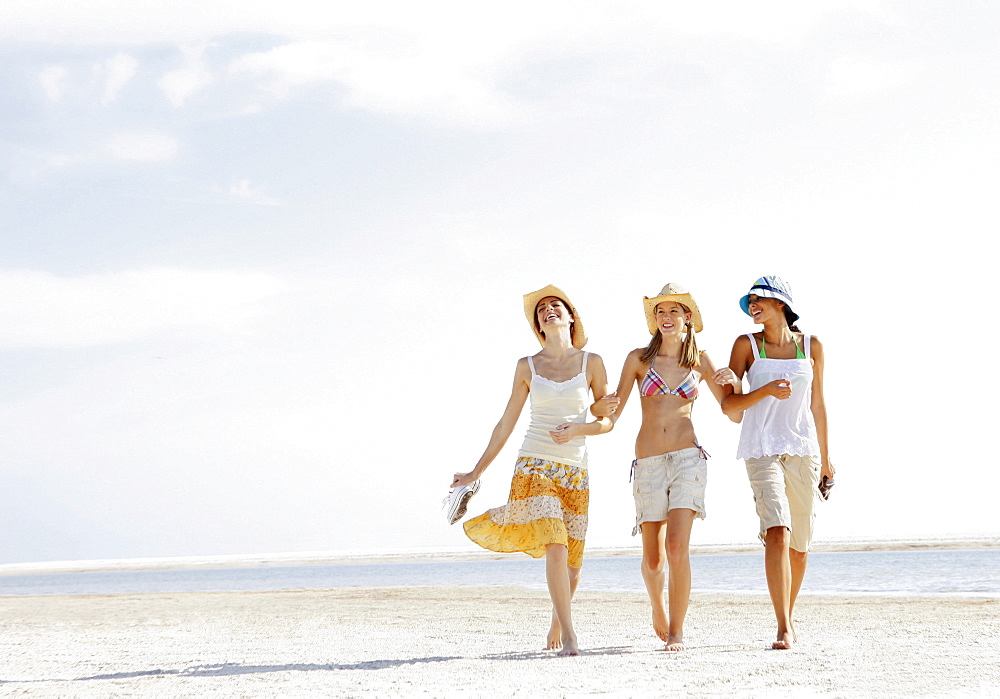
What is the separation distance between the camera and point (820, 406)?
20.4 ft

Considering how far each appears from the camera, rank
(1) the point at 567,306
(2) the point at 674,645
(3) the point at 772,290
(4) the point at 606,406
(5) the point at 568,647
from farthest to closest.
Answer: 1. (1) the point at 567,306
2. (3) the point at 772,290
3. (4) the point at 606,406
4. (2) the point at 674,645
5. (5) the point at 568,647

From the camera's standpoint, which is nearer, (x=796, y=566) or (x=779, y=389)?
(x=779, y=389)

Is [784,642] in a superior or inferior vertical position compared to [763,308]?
inferior

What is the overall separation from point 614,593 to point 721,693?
876cm

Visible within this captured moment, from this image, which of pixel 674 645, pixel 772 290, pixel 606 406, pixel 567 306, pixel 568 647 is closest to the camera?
pixel 568 647

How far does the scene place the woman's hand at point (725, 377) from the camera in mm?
5895

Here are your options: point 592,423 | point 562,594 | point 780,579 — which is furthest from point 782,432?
point 562,594

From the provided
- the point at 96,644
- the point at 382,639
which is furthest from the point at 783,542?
the point at 96,644

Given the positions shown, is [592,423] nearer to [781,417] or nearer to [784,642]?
[781,417]

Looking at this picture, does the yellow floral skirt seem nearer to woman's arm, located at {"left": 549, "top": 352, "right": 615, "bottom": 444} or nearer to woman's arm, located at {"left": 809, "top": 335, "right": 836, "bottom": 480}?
woman's arm, located at {"left": 549, "top": 352, "right": 615, "bottom": 444}

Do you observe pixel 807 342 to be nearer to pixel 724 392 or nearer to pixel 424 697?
pixel 724 392

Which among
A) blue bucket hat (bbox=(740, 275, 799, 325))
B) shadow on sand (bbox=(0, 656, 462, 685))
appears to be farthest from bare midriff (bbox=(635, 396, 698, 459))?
shadow on sand (bbox=(0, 656, 462, 685))

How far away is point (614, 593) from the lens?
12805mm

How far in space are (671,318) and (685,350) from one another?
0.22 m
